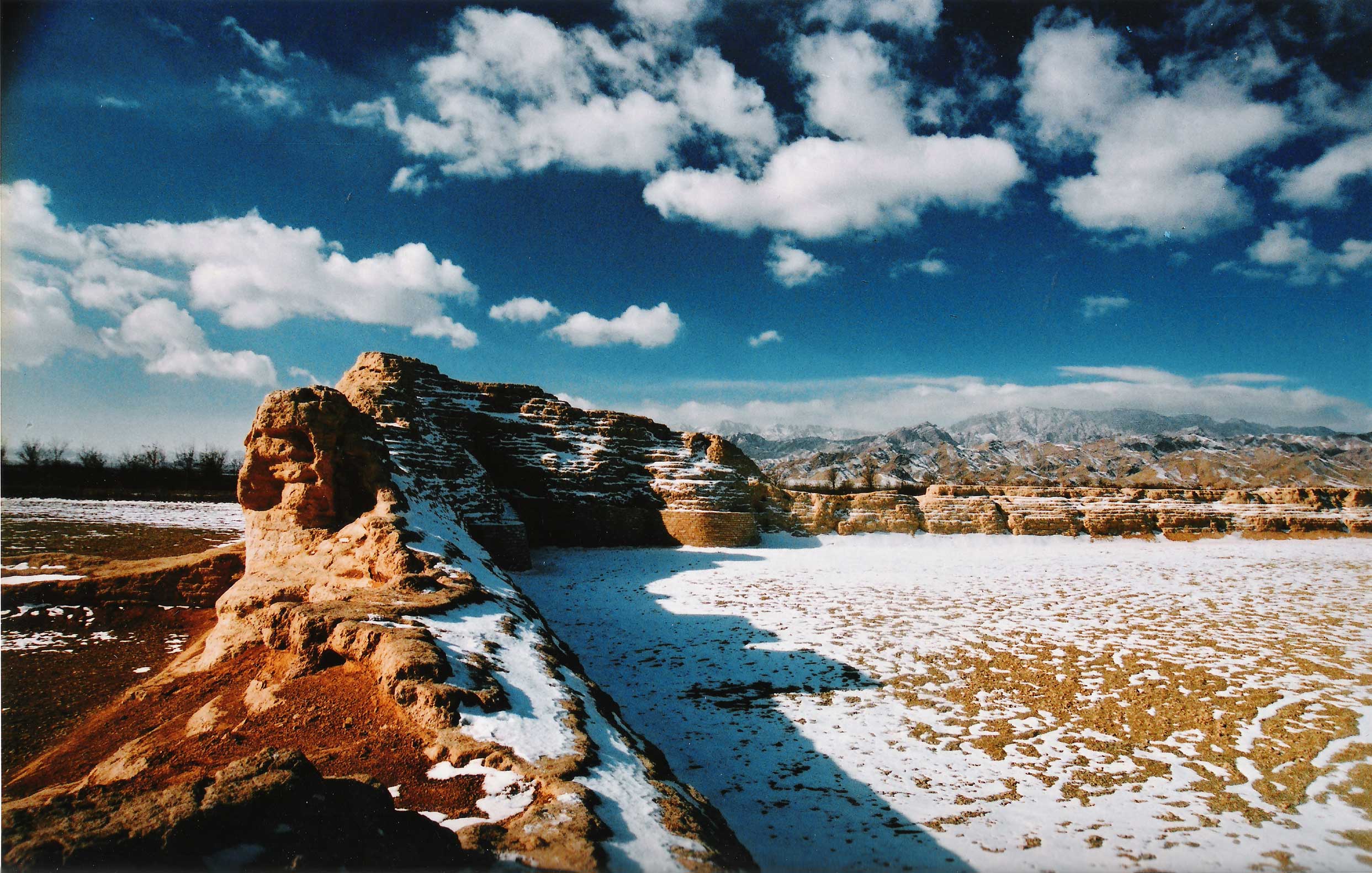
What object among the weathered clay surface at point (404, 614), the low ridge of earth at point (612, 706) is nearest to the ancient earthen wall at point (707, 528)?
the low ridge of earth at point (612, 706)

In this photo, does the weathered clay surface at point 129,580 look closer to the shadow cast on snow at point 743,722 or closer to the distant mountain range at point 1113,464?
the shadow cast on snow at point 743,722

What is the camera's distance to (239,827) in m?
2.50

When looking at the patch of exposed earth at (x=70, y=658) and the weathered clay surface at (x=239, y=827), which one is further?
the patch of exposed earth at (x=70, y=658)

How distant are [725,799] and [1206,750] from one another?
523 cm

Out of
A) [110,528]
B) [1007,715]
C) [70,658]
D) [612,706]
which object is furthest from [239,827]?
[110,528]

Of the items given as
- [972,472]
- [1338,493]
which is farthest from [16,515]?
[972,472]

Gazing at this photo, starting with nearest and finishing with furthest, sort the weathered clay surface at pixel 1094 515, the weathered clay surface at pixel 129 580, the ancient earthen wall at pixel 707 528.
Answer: the weathered clay surface at pixel 129 580
the ancient earthen wall at pixel 707 528
the weathered clay surface at pixel 1094 515

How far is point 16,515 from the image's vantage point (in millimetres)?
17453

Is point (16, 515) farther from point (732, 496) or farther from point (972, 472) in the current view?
point (972, 472)

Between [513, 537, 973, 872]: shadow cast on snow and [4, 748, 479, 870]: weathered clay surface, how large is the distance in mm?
2951

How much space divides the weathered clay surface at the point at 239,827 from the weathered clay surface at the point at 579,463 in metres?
18.6

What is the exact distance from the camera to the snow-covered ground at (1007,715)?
186 inches

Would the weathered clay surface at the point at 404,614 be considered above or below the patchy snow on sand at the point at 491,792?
above

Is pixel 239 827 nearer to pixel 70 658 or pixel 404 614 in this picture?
pixel 404 614
